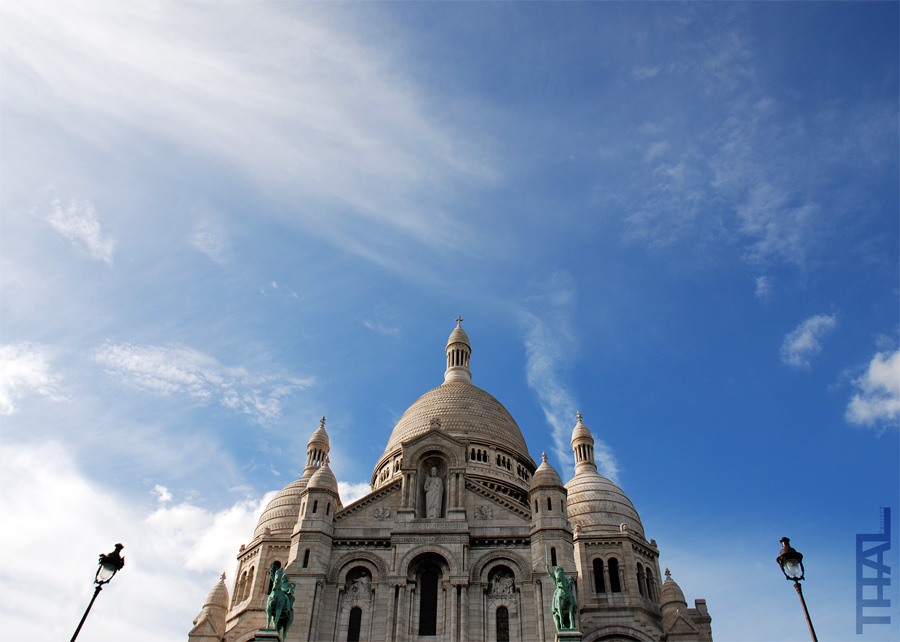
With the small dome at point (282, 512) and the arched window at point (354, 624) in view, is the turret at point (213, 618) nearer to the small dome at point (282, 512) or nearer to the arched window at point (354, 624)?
the small dome at point (282, 512)

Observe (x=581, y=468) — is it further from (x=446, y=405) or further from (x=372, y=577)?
(x=372, y=577)

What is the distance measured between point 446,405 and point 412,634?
73.7 feet

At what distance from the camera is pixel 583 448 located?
50.0 m

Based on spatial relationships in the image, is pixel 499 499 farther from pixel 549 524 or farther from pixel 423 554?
pixel 423 554

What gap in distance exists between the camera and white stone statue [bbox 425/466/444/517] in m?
34.2

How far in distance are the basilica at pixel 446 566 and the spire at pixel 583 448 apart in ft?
14.5

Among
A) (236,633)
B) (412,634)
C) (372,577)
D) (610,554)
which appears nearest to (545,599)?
(412,634)

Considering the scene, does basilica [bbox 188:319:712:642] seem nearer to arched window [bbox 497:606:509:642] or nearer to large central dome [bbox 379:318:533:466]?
arched window [bbox 497:606:509:642]

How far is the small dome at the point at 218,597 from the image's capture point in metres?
39.5

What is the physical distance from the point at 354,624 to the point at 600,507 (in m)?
17.4

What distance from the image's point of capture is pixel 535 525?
3256 cm

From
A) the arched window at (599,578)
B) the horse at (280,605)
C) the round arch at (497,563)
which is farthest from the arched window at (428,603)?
the arched window at (599,578)

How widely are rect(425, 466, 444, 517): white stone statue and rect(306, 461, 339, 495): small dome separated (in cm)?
461

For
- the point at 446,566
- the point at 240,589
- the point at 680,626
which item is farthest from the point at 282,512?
the point at 680,626
